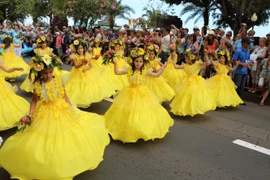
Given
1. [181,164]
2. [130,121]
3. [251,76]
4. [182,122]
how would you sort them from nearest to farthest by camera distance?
[181,164], [130,121], [182,122], [251,76]

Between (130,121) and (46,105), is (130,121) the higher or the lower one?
the lower one

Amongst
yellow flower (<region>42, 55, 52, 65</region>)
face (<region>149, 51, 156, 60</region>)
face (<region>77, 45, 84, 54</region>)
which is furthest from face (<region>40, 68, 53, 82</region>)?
face (<region>149, 51, 156, 60</region>)

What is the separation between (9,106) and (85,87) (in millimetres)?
1973

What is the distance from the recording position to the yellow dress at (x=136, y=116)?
17.4ft

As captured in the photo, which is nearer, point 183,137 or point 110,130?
point 110,130

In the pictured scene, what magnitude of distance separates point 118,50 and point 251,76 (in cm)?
491

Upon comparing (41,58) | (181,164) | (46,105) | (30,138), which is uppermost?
(41,58)

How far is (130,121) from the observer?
5324 mm

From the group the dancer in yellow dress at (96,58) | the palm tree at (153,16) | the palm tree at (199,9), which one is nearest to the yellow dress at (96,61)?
the dancer in yellow dress at (96,58)

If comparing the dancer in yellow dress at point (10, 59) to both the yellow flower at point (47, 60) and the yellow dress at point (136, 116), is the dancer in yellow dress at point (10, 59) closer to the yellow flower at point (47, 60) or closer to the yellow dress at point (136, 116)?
the yellow dress at point (136, 116)

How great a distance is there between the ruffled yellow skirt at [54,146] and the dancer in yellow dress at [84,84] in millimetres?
2861

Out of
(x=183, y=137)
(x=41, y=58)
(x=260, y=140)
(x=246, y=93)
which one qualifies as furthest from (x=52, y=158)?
(x=246, y=93)

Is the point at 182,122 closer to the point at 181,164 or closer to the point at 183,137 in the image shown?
the point at 183,137

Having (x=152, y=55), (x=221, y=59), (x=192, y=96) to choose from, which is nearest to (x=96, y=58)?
(x=152, y=55)
